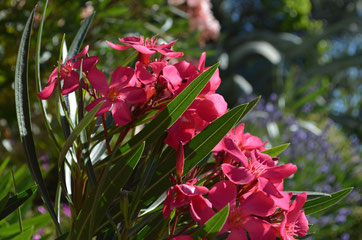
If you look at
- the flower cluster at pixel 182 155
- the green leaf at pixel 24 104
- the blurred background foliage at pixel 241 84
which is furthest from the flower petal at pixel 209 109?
the blurred background foliage at pixel 241 84

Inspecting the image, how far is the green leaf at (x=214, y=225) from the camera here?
0.41 metres

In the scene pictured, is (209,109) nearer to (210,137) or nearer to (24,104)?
(210,137)

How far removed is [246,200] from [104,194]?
0.16 m

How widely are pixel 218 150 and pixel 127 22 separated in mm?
1449

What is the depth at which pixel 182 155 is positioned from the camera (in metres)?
0.47

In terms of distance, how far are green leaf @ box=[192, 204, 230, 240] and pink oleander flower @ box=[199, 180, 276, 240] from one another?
0.10 feet

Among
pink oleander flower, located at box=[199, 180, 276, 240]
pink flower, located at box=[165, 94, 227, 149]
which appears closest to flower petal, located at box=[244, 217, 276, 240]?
pink oleander flower, located at box=[199, 180, 276, 240]

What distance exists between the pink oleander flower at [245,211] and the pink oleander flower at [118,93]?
0.13 metres

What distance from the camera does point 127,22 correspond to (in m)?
1.89

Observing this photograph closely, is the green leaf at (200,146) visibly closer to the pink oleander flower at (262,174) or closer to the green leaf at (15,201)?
the pink oleander flower at (262,174)

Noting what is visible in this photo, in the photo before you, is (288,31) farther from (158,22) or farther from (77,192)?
(77,192)

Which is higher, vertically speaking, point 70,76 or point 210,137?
point 70,76

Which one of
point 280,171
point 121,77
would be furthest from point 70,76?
point 280,171

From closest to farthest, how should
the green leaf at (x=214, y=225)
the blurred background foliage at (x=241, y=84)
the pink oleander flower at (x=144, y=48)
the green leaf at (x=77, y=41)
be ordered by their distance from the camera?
the green leaf at (x=214, y=225) → the pink oleander flower at (x=144, y=48) → the green leaf at (x=77, y=41) → the blurred background foliage at (x=241, y=84)
